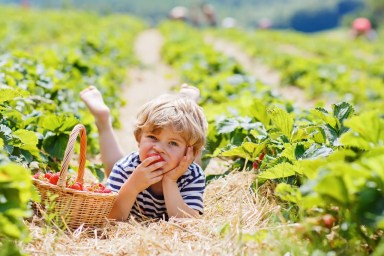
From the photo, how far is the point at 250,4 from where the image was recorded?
164000 mm

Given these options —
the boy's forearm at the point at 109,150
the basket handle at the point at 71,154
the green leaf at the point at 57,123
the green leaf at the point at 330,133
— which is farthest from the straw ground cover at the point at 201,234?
the green leaf at the point at 57,123

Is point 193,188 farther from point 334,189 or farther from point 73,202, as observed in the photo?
point 334,189

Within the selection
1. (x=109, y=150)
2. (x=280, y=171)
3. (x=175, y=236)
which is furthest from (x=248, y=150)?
(x=109, y=150)

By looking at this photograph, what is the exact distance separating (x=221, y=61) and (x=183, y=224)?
24.0ft

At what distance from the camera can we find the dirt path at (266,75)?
401 inches

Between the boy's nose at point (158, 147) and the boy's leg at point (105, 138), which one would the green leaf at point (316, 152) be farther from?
the boy's leg at point (105, 138)

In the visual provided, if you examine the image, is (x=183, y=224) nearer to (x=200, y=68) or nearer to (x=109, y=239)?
(x=109, y=239)

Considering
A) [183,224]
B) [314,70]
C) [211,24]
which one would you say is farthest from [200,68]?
[211,24]

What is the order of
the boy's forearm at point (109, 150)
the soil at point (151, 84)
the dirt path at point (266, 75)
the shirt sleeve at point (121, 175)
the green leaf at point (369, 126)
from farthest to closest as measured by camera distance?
the dirt path at point (266, 75), the soil at point (151, 84), the boy's forearm at point (109, 150), the shirt sleeve at point (121, 175), the green leaf at point (369, 126)

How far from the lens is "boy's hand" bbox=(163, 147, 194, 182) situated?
3.30 m

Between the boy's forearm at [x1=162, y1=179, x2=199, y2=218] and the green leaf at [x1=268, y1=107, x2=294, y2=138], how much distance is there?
716mm

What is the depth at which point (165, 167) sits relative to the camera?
331 centimetres

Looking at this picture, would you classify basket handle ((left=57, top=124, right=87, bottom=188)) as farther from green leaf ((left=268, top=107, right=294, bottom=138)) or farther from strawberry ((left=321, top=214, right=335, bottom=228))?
strawberry ((left=321, top=214, right=335, bottom=228))

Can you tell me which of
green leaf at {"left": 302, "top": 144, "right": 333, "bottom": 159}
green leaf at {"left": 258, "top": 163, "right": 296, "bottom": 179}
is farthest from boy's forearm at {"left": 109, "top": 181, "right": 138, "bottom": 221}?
green leaf at {"left": 302, "top": 144, "right": 333, "bottom": 159}
